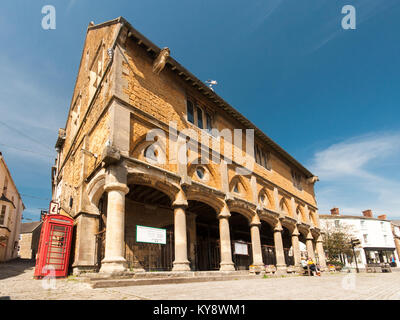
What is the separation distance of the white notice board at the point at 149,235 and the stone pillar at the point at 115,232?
746mm

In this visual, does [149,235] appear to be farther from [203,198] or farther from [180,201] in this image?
[203,198]

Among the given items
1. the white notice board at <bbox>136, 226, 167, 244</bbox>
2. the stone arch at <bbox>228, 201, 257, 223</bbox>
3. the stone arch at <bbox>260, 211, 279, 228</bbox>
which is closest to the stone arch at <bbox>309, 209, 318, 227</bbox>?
the stone arch at <bbox>260, 211, 279, 228</bbox>

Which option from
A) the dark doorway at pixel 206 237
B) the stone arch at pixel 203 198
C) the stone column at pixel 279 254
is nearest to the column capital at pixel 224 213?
the stone arch at pixel 203 198

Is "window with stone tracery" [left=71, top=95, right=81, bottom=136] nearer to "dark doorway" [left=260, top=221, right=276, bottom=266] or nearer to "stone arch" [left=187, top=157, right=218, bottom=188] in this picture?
"stone arch" [left=187, top=157, right=218, bottom=188]

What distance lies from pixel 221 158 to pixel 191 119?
9.03ft

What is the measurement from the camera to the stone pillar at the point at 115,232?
26.8ft

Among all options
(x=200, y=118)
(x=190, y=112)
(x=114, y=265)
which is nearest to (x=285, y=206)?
(x=200, y=118)

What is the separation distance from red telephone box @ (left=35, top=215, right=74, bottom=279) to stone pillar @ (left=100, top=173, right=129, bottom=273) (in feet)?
10.9

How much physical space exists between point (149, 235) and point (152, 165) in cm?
268

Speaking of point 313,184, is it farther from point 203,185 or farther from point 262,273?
point 203,185

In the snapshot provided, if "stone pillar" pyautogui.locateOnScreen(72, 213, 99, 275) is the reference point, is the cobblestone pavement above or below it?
below

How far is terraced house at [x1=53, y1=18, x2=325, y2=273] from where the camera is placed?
10.1 meters

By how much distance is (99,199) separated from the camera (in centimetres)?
1154
